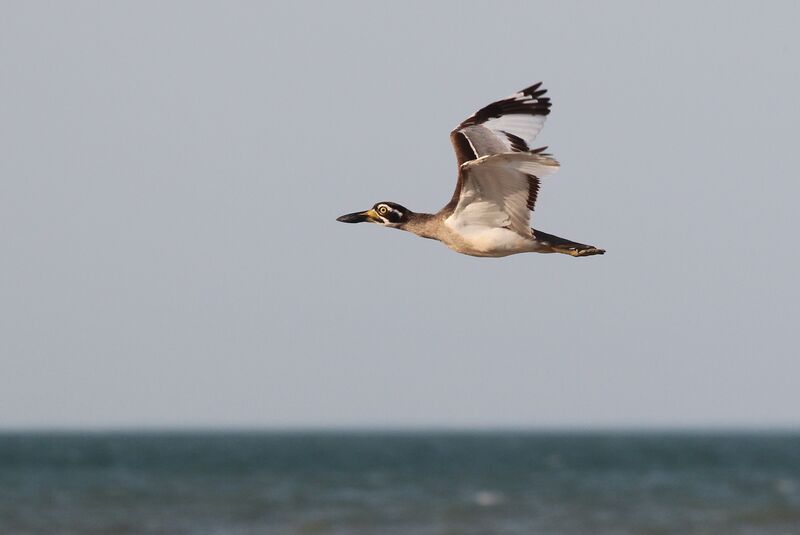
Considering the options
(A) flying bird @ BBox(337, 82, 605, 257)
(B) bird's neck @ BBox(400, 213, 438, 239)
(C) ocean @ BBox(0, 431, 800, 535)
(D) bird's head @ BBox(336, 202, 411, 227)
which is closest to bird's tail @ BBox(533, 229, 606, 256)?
(A) flying bird @ BBox(337, 82, 605, 257)

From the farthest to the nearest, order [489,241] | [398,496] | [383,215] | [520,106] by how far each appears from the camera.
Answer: [398,496]
[520,106]
[383,215]
[489,241]

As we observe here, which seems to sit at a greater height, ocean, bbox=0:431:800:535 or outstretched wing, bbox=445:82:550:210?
outstretched wing, bbox=445:82:550:210

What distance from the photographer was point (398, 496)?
71.5 m

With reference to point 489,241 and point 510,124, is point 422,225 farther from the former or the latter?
point 510,124

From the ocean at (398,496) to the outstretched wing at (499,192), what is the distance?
38343mm

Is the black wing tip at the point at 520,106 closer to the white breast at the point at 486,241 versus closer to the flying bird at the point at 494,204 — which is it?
the flying bird at the point at 494,204

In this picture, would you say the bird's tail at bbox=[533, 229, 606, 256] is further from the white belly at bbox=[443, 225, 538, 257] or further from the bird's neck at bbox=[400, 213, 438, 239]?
the bird's neck at bbox=[400, 213, 438, 239]

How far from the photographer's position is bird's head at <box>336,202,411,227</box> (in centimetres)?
1728

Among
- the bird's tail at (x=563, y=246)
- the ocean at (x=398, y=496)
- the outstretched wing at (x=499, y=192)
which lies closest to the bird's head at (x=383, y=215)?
the outstretched wing at (x=499, y=192)

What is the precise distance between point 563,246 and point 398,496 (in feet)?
186

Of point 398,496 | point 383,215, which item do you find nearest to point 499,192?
point 383,215

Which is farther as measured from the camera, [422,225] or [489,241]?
[422,225]

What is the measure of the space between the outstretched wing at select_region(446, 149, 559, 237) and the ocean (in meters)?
38.3

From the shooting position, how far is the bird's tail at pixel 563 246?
53.6ft
